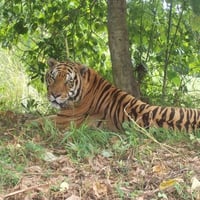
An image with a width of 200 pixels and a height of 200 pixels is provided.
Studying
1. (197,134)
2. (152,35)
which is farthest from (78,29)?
(197,134)

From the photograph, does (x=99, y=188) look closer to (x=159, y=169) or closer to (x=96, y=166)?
(x=96, y=166)

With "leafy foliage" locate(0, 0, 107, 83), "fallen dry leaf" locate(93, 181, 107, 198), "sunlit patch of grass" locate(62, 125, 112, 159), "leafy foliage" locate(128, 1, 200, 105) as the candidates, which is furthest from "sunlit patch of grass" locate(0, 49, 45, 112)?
"fallen dry leaf" locate(93, 181, 107, 198)

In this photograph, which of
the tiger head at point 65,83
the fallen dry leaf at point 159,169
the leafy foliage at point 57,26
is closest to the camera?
the fallen dry leaf at point 159,169

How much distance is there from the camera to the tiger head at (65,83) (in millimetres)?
5543

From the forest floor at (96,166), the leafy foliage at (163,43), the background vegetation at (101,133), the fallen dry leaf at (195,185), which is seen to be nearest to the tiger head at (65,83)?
the background vegetation at (101,133)

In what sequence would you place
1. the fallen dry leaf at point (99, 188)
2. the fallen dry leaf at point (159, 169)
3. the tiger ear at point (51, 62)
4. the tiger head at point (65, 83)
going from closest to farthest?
the fallen dry leaf at point (99, 188) < the fallen dry leaf at point (159, 169) < the tiger head at point (65, 83) < the tiger ear at point (51, 62)

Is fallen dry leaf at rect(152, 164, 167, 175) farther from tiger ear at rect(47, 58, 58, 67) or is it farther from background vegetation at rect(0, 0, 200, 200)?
tiger ear at rect(47, 58, 58, 67)

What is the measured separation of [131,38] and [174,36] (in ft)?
1.78

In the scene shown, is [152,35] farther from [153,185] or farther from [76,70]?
[153,185]

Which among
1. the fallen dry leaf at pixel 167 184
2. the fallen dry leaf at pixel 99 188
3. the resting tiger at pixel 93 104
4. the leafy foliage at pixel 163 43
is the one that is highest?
the leafy foliage at pixel 163 43

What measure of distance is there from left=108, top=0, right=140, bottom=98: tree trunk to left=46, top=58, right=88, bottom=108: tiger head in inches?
21.0

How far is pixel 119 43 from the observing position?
19.9 ft

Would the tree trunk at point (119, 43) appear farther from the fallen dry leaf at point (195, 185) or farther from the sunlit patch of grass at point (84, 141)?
the fallen dry leaf at point (195, 185)

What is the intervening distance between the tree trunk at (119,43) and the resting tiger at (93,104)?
1.51 feet
